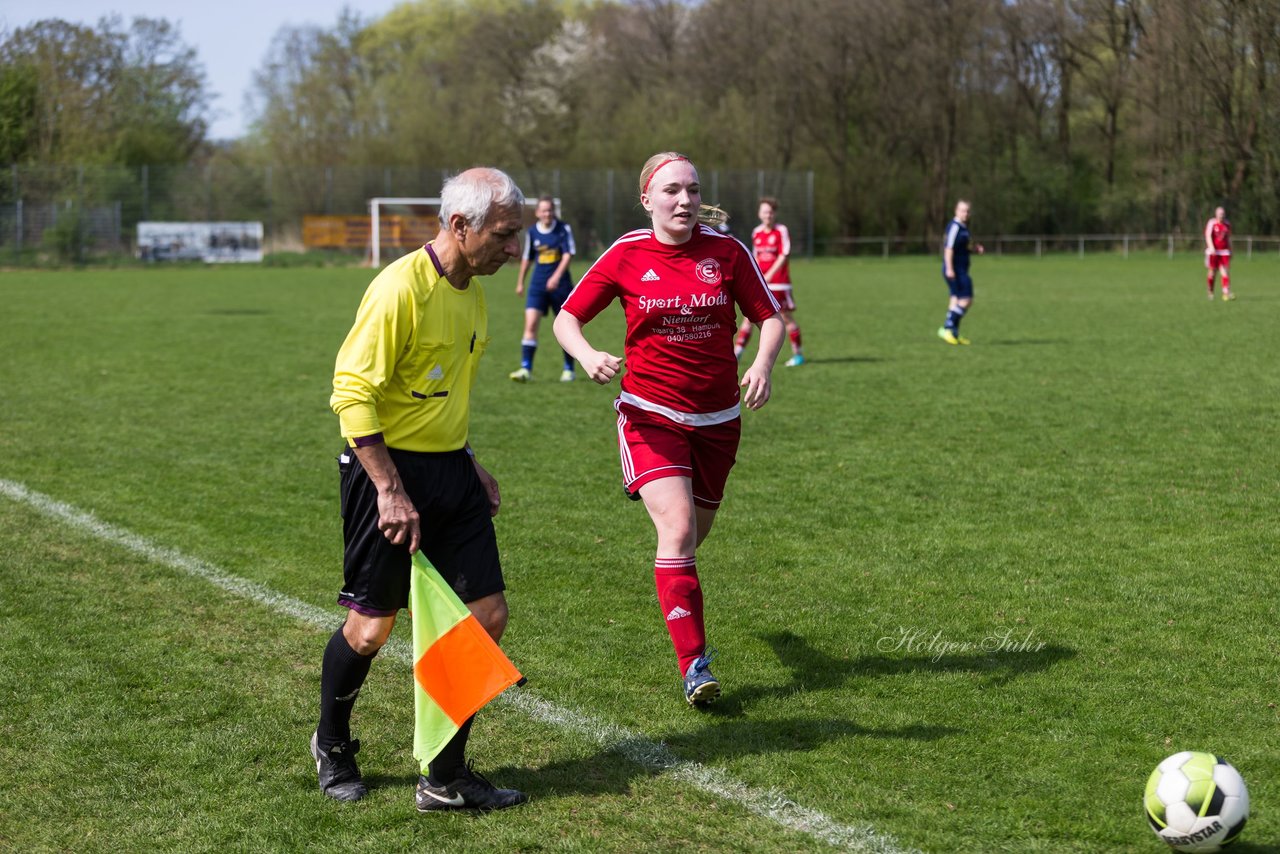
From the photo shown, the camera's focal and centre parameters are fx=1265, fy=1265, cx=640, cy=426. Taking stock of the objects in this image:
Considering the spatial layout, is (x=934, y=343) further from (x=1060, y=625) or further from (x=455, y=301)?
(x=455, y=301)

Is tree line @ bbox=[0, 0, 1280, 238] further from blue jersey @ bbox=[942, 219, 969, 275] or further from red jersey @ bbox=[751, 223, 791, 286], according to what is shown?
red jersey @ bbox=[751, 223, 791, 286]

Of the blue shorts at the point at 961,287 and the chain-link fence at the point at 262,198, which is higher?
the chain-link fence at the point at 262,198

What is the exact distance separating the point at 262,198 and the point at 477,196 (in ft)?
147

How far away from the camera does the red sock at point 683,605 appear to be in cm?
463

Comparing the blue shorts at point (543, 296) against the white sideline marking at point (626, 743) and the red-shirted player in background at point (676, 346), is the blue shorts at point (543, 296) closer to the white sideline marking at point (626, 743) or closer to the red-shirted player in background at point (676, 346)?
the white sideline marking at point (626, 743)

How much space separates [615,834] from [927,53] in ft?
179

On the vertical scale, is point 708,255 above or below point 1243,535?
above

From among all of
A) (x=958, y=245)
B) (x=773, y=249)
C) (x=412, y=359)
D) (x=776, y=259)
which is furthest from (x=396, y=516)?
(x=958, y=245)

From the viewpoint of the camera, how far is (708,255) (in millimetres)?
4891

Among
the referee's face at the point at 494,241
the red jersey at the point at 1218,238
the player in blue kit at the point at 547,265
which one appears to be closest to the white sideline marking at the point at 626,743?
the referee's face at the point at 494,241

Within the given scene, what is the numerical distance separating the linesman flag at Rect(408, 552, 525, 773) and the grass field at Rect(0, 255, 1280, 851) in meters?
0.29

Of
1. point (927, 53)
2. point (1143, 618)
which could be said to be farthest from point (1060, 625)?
point (927, 53)

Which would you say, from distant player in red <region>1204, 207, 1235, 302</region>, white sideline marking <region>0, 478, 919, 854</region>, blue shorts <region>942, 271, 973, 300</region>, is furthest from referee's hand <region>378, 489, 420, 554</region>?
distant player in red <region>1204, 207, 1235, 302</region>

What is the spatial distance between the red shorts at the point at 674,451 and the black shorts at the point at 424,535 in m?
1.00
